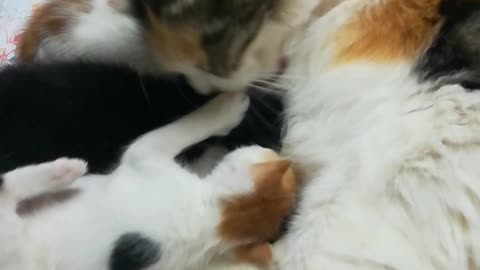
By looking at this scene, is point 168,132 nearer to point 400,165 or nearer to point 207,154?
point 207,154

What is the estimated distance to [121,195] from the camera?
94 cm

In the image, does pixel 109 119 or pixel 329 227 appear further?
pixel 109 119

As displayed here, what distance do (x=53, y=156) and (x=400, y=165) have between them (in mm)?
545

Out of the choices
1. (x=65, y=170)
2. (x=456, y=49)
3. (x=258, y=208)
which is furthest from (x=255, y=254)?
(x=456, y=49)

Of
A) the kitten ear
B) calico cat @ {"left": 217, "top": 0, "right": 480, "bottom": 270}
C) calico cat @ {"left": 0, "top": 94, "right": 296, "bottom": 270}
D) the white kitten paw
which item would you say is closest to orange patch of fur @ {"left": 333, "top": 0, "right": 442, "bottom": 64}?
calico cat @ {"left": 217, "top": 0, "right": 480, "bottom": 270}

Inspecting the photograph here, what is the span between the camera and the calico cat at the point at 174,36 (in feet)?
3.25

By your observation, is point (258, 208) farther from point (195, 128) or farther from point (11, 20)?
point (11, 20)

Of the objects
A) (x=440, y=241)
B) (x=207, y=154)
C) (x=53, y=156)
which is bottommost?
(x=440, y=241)

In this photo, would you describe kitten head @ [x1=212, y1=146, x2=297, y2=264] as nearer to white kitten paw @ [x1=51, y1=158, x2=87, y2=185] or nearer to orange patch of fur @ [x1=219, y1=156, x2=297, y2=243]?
orange patch of fur @ [x1=219, y1=156, x2=297, y2=243]

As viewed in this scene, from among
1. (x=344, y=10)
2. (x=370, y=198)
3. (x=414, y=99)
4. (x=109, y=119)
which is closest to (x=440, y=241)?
(x=370, y=198)

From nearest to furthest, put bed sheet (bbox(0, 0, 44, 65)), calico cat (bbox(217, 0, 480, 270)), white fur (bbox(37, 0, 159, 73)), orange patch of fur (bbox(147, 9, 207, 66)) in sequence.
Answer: calico cat (bbox(217, 0, 480, 270)), orange patch of fur (bbox(147, 9, 207, 66)), white fur (bbox(37, 0, 159, 73)), bed sheet (bbox(0, 0, 44, 65))

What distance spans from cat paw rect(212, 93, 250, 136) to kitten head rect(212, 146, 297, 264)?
0.11 metres

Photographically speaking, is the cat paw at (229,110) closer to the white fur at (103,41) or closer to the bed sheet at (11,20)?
the white fur at (103,41)

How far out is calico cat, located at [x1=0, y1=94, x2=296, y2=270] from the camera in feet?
2.98
